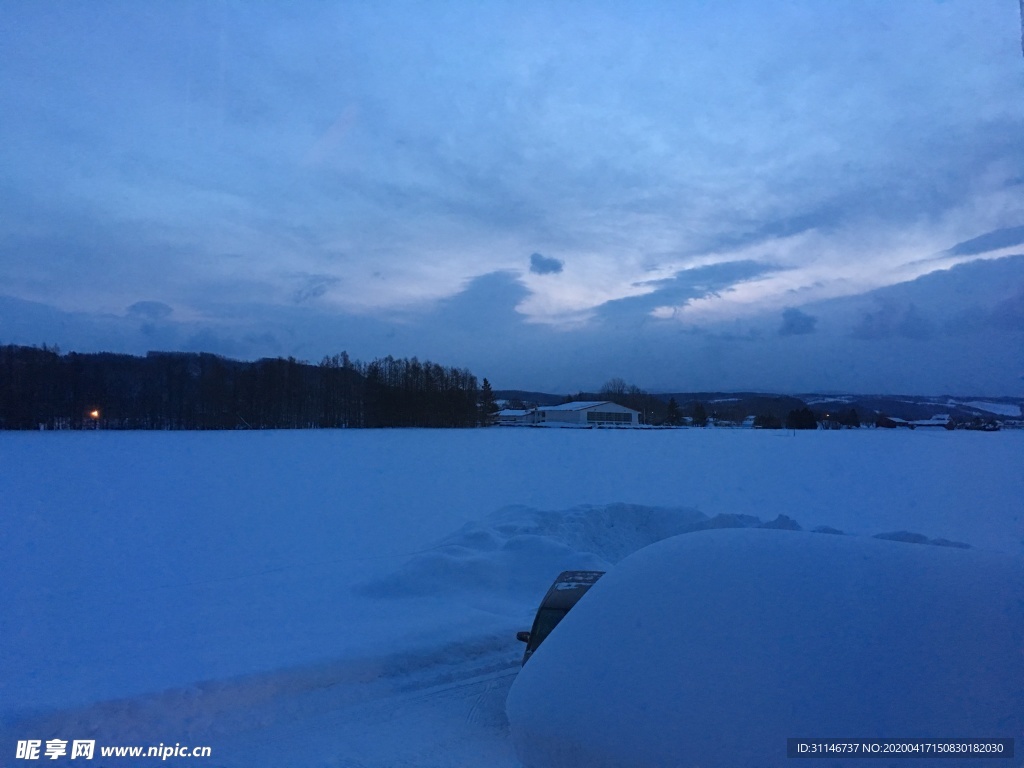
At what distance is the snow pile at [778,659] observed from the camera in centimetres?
232

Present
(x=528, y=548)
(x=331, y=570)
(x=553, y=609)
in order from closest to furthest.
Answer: (x=553, y=609) → (x=331, y=570) → (x=528, y=548)

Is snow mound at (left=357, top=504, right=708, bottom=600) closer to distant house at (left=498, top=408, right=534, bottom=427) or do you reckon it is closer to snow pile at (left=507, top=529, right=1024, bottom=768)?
snow pile at (left=507, top=529, right=1024, bottom=768)

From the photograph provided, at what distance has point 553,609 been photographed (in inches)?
228

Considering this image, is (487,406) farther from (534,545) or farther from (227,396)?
(534,545)

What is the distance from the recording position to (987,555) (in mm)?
3119

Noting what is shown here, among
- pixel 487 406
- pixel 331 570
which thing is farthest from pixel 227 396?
pixel 331 570

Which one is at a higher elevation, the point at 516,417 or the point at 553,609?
the point at 516,417

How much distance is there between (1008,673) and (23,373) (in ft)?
242

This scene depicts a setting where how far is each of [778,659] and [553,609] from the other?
11.3 feet

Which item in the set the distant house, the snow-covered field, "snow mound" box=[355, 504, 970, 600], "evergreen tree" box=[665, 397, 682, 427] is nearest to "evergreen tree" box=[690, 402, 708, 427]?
"evergreen tree" box=[665, 397, 682, 427]

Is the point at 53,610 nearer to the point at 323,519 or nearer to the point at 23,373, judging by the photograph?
the point at 323,519

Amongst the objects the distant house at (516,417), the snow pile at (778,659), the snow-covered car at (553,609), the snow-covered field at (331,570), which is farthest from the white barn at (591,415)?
the snow pile at (778,659)

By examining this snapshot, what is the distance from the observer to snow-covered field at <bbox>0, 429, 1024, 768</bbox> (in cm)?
536

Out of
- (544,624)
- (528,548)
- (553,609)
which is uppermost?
(553,609)
